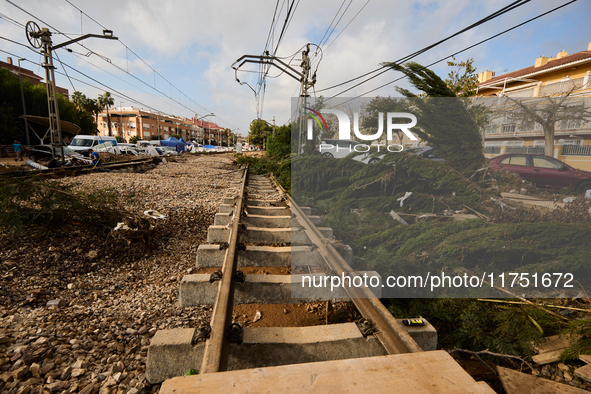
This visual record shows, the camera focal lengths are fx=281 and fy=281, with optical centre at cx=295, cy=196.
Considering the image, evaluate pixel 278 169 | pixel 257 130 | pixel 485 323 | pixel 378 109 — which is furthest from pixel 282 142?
pixel 257 130

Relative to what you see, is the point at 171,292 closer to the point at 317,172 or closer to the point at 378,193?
the point at 378,193

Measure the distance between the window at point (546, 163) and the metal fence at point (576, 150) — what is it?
0.35 meters

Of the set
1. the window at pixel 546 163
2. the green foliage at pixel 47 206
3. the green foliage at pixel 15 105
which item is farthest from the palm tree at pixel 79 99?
the window at pixel 546 163

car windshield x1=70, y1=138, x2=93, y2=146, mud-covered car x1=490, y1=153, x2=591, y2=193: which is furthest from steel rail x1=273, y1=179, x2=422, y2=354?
car windshield x1=70, y1=138, x2=93, y2=146

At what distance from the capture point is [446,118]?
15.8ft

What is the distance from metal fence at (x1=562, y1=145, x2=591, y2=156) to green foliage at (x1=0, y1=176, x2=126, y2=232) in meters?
6.94

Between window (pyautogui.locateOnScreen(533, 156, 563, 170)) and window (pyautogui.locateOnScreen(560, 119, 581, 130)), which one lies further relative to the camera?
window (pyautogui.locateOnScreen(533, 156, 563, 170))

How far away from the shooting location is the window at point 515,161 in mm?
4555

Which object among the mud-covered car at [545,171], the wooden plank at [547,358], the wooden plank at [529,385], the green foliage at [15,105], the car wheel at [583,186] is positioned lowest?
the wooden plank at [547,358]

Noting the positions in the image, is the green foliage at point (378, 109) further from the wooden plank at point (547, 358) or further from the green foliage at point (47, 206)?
the green foliage at point (47, 206)

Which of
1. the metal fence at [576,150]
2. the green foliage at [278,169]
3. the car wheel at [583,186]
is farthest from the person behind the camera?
the green foliage at [278,169]

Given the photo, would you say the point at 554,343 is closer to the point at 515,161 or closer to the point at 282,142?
the point at 515,161

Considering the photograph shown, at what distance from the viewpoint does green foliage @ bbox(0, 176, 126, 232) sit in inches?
153
